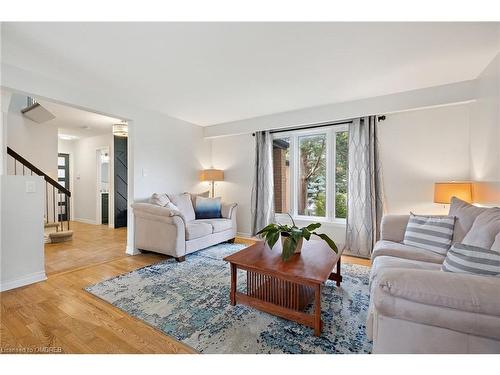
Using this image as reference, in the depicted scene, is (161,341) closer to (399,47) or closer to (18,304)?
(18,304)

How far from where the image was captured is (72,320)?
172 cm

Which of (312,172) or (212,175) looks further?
(212,175)

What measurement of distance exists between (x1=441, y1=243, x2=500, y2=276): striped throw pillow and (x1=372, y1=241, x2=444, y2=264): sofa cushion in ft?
1.79

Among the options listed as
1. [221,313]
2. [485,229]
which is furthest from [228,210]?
[485,229]

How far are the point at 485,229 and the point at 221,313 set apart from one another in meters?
2.03

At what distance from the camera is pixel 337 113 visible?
341 cm

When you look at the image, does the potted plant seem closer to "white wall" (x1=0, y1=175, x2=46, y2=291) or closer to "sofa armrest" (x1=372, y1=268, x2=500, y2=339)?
"sofa armrest" (x1=372, y1=268, x2=500, y2=339)

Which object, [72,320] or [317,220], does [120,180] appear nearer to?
[72,320]

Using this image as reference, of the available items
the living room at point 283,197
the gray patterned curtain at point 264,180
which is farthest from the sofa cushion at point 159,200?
the gray patterned curtain at point 264,180

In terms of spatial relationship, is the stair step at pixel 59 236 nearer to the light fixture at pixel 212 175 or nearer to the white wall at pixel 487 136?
the light fixture at pixel 212 175

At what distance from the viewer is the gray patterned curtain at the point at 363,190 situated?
10.4 ft

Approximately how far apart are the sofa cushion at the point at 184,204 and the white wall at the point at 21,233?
5.35 feet

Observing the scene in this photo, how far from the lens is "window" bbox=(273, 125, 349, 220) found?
3.65 metres

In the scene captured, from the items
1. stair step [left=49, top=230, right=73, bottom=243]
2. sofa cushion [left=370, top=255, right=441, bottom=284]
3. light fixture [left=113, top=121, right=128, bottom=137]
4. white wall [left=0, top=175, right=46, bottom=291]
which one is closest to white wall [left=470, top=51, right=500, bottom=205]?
sofa cushion [left=370, top=255, right=441, bottom=284]
